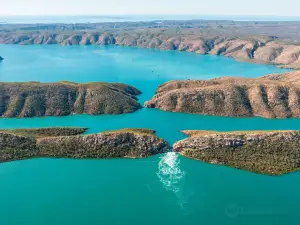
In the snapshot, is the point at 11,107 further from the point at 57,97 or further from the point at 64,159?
the point at 64,159

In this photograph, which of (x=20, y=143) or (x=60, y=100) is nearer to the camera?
(x=20, y=143)

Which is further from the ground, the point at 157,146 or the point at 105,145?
the point at 157,146

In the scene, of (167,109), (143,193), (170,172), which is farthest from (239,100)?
(143,193)

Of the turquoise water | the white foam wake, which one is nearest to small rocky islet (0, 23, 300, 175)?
the white foam wake

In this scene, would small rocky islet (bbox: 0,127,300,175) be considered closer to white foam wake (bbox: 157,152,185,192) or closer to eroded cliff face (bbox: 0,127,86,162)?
eroded cliff face (bbox: 0,127,86,162)

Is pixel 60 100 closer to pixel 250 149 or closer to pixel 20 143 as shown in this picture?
pixel 20 143

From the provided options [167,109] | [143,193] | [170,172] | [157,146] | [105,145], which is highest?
[167,109]
